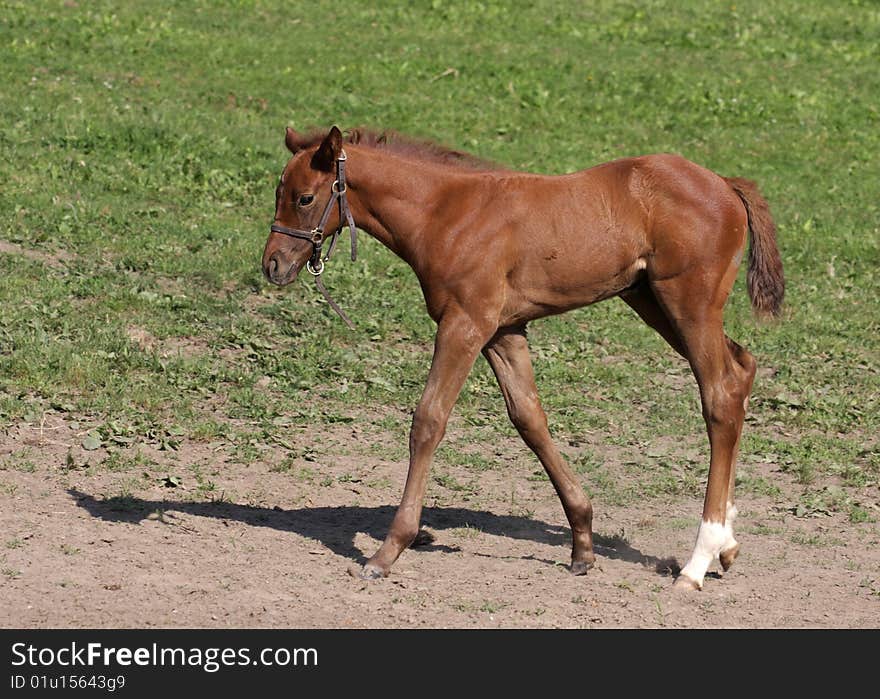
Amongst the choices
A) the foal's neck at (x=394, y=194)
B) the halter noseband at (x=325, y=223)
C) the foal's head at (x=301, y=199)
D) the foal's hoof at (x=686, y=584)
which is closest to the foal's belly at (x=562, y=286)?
the foal's neck at (x=394, y=194)

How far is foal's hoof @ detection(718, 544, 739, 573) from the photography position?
7.00 meters

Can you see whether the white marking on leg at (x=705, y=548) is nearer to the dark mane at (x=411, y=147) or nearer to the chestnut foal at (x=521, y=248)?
the chestnut foal at (x=521, y=248)

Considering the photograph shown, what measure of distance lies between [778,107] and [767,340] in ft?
25.4

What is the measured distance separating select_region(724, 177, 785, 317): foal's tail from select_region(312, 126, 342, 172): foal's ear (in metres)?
2.06

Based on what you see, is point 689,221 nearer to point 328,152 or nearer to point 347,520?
point 328,152


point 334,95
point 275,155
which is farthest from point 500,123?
point 275,155

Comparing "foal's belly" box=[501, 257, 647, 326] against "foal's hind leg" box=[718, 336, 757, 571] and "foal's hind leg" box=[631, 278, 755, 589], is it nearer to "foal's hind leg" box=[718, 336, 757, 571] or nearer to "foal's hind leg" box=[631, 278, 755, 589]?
"foal's hind leg" box=[631, 278, 755, 589]

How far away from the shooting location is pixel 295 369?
9.98m

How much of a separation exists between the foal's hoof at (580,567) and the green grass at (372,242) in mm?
1451

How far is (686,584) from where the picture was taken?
6734 mm

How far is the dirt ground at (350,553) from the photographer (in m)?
6.19

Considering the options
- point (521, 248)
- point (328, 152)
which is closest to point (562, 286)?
point (521, 248)

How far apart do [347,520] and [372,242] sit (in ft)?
17.1

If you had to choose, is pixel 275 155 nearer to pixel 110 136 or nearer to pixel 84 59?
pixel 110 136
